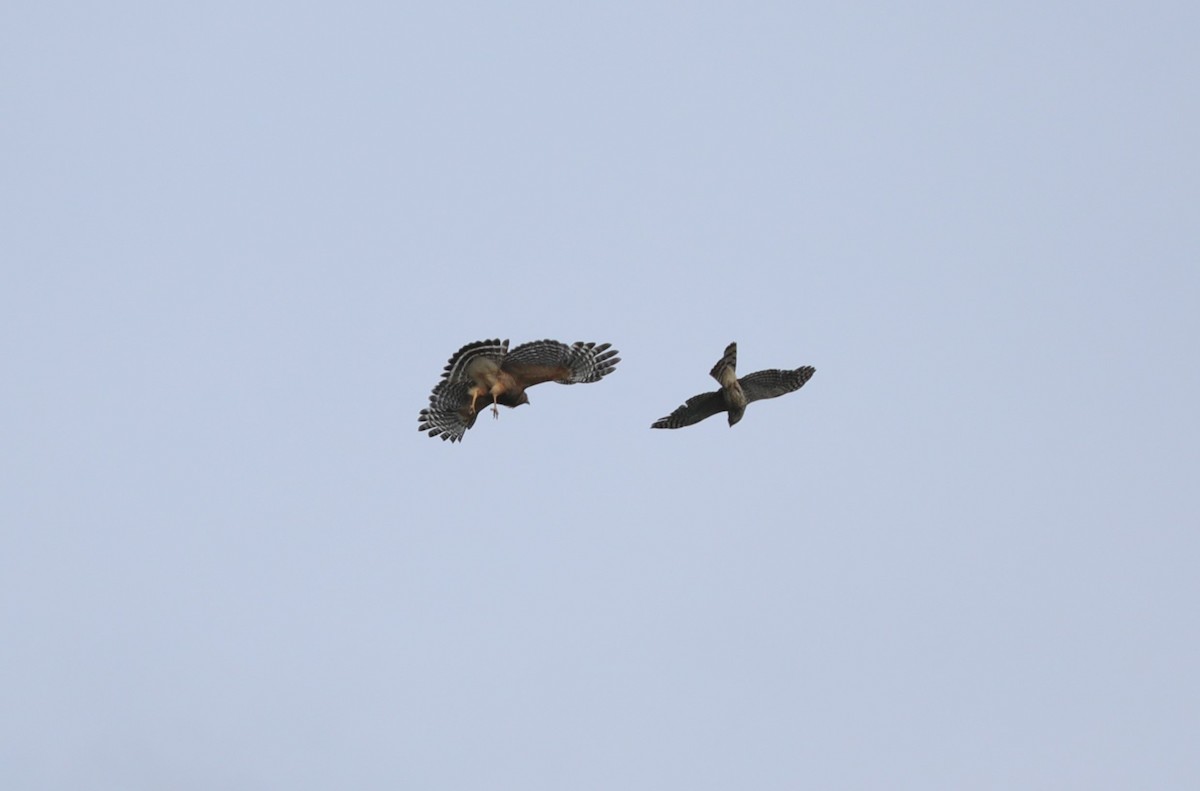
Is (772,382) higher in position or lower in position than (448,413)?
lower

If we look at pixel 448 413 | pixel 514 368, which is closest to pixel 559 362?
pixel 514 368

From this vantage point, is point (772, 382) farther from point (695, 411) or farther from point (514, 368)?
point (514, 368)

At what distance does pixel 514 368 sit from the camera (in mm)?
39156

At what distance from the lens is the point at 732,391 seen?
38.5 metres

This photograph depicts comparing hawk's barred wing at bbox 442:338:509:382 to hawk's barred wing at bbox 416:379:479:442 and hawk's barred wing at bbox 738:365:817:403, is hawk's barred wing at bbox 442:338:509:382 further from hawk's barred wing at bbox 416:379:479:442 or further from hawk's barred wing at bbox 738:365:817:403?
hawk's barred wing at bbox 738:365:817:403

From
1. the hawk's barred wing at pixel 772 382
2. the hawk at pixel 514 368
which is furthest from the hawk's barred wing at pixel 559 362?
the hawk's barred wing at pixel 772 382

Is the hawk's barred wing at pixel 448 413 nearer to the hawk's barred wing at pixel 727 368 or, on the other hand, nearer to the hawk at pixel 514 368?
the hawk at pixel 514 368

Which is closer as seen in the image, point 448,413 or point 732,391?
point 732,391

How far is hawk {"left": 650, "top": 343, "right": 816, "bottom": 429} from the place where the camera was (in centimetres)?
3844

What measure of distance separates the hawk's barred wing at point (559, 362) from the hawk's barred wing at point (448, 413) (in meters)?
1.31

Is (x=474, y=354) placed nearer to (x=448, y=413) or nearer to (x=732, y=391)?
(x=448, y=413)

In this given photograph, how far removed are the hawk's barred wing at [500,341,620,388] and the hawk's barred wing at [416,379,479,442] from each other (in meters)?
1.31

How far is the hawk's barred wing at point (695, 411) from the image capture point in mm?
38688

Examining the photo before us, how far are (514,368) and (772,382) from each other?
556 cm
